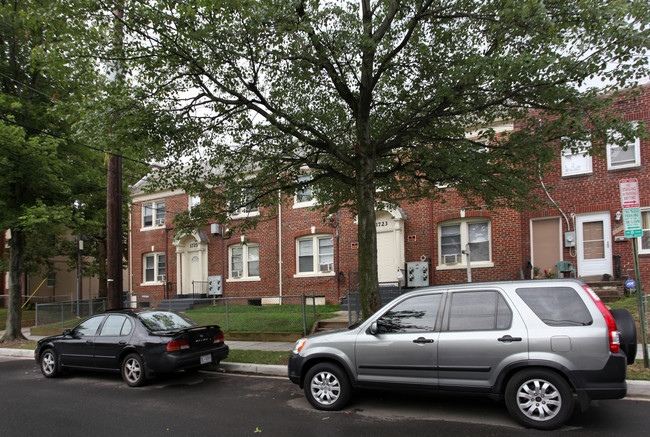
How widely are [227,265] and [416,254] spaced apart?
9987 millimetres

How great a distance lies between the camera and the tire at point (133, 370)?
8102mm

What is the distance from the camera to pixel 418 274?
16.3 m

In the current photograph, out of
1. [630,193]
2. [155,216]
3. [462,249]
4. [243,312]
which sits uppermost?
[155,216]

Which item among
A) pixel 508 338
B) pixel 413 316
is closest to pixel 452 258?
pixel 413 316

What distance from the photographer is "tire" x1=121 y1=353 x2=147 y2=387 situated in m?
8.10

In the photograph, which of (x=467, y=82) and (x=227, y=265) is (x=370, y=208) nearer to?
(x=467, y=82)

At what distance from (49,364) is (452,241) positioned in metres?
13.1

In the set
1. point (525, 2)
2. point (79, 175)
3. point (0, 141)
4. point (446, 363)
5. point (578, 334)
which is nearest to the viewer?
point (578, 334)

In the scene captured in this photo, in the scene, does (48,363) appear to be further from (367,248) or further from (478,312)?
(478,312)

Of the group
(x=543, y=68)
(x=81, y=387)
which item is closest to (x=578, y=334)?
(x=543, y=68)

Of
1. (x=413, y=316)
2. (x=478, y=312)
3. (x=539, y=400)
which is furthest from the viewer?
(x=413, y=316)

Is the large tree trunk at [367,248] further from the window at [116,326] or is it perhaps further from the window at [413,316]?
the window at [116,326]

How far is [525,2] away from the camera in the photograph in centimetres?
686

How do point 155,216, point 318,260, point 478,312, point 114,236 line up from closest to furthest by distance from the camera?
point 478,312 < point 114,236 < point 318,260 < point 155,216
